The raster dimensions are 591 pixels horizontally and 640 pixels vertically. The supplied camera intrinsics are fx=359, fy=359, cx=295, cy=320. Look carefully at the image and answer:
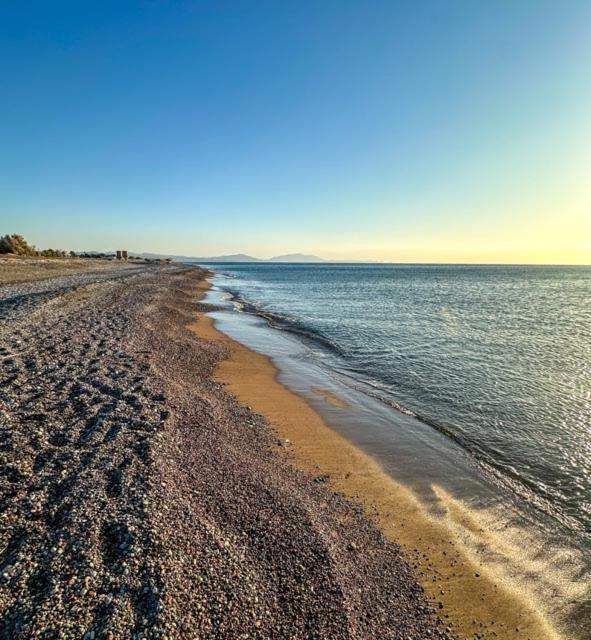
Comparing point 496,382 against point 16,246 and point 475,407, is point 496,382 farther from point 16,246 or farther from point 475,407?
point 16,246

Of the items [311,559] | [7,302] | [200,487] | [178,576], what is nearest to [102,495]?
[200,487]

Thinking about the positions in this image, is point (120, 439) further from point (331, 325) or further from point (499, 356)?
point (331, 325)

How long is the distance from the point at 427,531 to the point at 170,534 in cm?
418

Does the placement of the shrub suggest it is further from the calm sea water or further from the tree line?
the calm sea water

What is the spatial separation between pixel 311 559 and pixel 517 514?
4.57 meters

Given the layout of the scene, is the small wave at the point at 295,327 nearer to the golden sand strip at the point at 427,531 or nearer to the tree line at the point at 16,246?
the golden sand strip at the point at 427,531

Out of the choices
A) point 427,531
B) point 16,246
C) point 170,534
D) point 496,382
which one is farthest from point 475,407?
point 16,246

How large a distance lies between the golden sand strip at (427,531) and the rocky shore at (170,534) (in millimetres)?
376

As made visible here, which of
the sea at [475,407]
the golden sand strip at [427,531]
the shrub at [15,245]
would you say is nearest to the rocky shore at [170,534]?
the golden sand strip at [427,531]

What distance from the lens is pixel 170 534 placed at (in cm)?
456

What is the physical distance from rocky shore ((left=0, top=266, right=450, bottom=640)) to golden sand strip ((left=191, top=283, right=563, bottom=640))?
376 mm

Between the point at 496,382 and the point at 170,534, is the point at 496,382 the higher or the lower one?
the lower one

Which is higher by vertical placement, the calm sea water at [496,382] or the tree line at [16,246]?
the tree line at [16,246]

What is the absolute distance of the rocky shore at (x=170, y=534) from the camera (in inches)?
142
